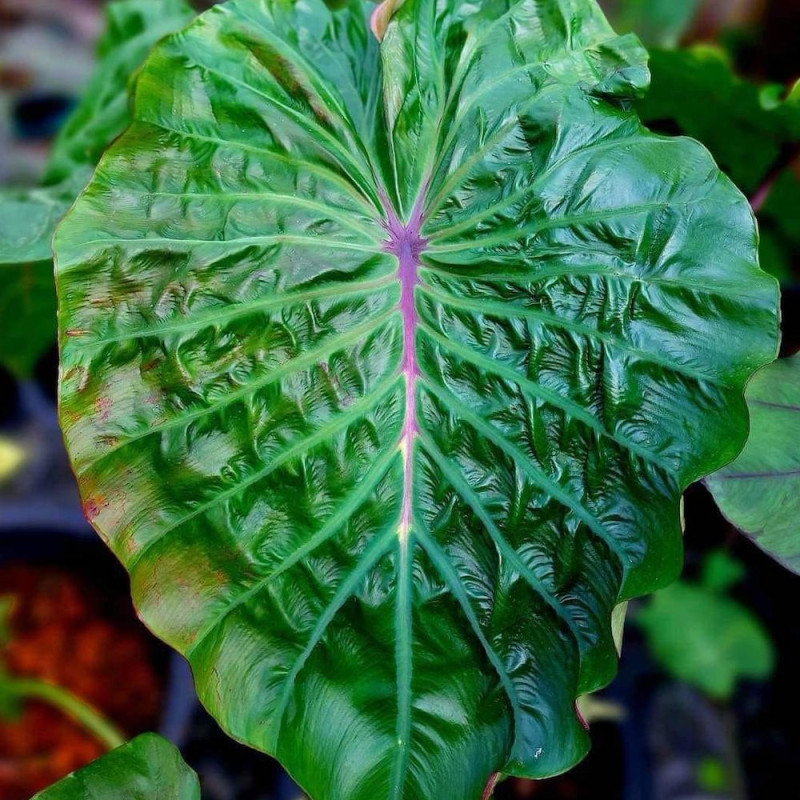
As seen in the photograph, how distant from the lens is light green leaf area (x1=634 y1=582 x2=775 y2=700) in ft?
3.76

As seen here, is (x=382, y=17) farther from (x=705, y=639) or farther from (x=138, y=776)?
(x=705, y=639)

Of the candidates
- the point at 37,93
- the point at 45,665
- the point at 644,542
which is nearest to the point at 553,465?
the point at 644,542

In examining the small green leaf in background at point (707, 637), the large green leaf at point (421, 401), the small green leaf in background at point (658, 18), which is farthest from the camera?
the small green leaf in background at point (658, 18)

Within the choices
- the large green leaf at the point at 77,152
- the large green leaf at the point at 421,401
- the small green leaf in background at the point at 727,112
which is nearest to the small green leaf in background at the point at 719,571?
the small green leaf in background at the point at 727,112

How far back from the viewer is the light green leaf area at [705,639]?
1147 mm

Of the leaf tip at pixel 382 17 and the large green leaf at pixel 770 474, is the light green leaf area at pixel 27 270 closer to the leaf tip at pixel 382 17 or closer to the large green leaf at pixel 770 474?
the leaf tip at pixel 382 17

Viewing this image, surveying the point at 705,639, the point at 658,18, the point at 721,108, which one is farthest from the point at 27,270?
the point at 658,18

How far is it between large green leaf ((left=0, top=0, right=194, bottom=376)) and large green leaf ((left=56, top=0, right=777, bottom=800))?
8.8 inches

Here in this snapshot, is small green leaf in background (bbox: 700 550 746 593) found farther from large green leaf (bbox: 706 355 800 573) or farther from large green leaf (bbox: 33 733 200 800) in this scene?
large green leaf (bbox: 33 733 200 800)

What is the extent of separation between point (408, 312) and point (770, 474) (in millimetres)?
308

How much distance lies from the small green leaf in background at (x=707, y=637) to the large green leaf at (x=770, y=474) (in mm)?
564

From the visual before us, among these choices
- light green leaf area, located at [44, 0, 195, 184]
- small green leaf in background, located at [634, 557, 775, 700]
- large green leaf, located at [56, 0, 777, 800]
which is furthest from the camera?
small green leaf in background, located at [634, 557, 775, 700]

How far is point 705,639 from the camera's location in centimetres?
116

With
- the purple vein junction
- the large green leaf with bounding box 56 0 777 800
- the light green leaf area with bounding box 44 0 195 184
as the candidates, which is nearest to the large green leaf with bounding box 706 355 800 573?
the large green leaf with bounding box 56 0 777 800
